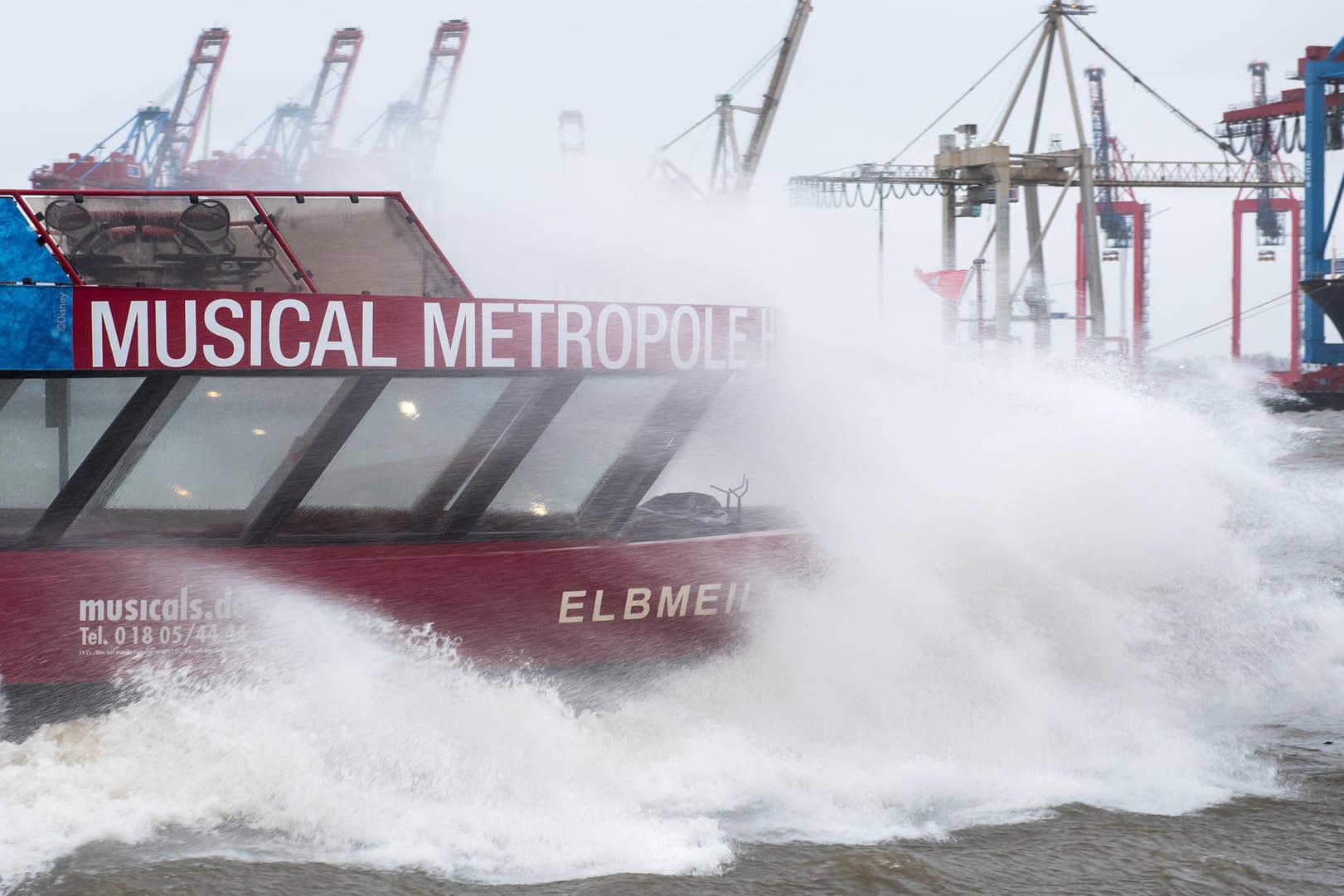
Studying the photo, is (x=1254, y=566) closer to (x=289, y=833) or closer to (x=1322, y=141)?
(x=289, y=833)

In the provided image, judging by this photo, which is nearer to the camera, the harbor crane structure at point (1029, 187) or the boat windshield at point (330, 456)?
the boat windshield at point (330, 456)

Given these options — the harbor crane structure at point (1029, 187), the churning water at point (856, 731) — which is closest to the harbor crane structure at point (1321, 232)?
the harbor crane structure at point (1029, 187)

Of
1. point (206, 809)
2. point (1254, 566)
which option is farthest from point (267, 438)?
point (1254, 566)

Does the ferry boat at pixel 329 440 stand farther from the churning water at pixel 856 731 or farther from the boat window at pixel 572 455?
the churning water at pixel 856 731

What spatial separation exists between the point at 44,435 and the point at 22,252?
796mm

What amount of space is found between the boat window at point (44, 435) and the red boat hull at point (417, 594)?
0.72ft

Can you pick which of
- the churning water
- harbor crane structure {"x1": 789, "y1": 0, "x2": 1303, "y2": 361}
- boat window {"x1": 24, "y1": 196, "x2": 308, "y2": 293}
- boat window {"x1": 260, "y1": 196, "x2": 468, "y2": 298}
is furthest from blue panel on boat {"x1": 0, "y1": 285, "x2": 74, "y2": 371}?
harbor crane structure {"x1": 789, "y1": 0, "x2": 1303, "y2": 361}

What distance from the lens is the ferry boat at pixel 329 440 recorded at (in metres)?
5.40

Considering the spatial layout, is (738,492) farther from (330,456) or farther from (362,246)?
(362,246)

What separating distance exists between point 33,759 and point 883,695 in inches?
Result: 156

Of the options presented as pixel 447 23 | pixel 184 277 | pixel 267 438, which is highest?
pixel 447 23

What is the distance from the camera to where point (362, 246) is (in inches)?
241

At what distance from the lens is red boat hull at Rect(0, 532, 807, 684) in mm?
5375

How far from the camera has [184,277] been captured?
232 inches
